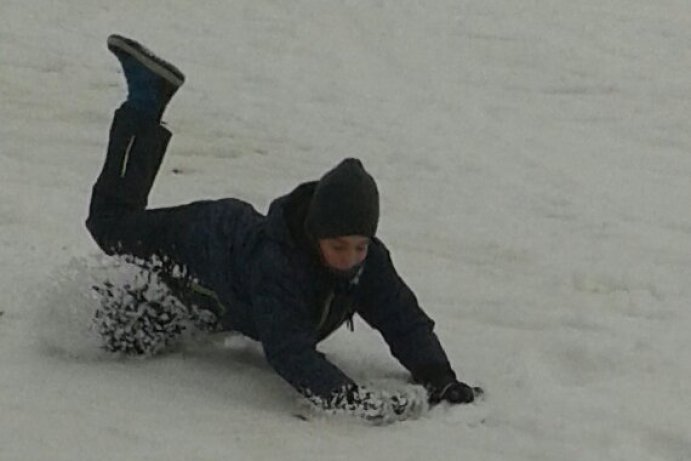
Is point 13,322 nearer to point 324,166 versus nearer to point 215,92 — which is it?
point 324,166

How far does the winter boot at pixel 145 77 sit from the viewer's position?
4.29 m

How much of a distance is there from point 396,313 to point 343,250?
0.32 m

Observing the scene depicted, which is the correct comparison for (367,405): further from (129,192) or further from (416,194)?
(416,194)

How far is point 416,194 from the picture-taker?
18.1 feet

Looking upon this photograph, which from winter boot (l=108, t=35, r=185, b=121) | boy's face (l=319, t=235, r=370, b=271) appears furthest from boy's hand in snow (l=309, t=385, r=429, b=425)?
winter boot (l=108, t=35, r=185, b=121)

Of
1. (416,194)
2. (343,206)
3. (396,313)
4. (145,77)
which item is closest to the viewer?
(343,206)

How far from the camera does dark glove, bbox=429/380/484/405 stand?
3672mm

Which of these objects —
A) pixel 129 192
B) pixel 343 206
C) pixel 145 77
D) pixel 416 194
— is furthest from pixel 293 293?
pixel 416 194

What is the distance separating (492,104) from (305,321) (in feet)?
10.3

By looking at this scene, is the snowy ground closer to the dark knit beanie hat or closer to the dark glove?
the dark glove

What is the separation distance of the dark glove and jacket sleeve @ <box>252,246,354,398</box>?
0.23m

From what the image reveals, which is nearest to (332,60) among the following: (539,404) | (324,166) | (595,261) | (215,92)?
(215,92)

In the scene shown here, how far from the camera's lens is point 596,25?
783cm

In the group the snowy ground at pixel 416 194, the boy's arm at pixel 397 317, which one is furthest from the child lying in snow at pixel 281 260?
the snowy ground at pixel 416 194
